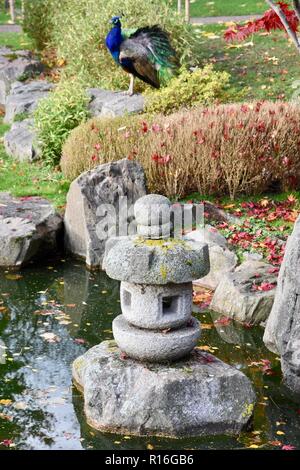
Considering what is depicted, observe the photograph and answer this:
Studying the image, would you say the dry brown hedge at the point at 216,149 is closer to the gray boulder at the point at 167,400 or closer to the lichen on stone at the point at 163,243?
the lichen on stone at the point at 163,243

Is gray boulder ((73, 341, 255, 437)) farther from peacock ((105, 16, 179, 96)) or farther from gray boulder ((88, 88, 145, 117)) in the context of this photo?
peacock ((105, 16, 179, 96))

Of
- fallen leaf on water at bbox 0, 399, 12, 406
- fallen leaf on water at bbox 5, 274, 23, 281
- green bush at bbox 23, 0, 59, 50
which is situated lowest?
fallen leaf on water at bbox 5, 274, 23, 281

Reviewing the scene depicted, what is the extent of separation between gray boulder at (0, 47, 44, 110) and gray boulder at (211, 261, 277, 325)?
10.8 meters

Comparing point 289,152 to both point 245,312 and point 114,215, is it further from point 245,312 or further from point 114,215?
point 245,312

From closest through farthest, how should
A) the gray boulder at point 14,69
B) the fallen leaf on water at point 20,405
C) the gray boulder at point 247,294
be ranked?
the fallen leaf on water at point 20,405 < the gray boulder at point 247,294 < the gray boulder at point 14,69

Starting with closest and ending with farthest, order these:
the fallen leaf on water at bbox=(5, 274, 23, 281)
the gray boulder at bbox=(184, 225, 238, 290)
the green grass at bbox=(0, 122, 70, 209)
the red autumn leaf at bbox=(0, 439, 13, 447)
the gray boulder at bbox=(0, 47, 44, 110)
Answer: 1. the red autumn leaf at bbox=(0, 439, 13, 447)
2. the gray boulder at bbox=(184, 225, 238, 290)
3. the fallen leaf on water at bbox=(5, 274, 23, 281)
4. the green grass at bbox=(0, 122, 70, 209)
5. the gray boulder at bbox=(0, 47, 44, 110)

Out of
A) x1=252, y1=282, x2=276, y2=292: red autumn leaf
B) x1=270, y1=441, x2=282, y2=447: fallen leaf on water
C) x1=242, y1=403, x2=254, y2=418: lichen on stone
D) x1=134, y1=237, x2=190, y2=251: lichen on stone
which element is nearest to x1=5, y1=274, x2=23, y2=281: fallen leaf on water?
x1=252, y1=282, x2=276, y2=292: red autumn leaf

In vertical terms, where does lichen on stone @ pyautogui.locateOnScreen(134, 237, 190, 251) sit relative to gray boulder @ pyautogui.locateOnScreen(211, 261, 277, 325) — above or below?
above

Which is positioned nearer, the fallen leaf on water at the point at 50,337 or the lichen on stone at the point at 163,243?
the lichen on stone at the point at 163,243

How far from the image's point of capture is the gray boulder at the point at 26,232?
407 inches

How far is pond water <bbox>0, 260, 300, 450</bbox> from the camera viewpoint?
6.48 meters

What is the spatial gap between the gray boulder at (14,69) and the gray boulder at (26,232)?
7968mm

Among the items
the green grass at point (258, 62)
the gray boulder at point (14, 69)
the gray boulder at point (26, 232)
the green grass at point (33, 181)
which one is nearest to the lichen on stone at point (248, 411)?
the gray boulder at point (26, 232)

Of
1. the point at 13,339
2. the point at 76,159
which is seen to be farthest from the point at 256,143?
the point at 13,339
